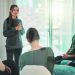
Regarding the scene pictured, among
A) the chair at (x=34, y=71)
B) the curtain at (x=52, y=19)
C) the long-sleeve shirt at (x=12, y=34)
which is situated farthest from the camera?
the curtain at (x=52, y=19)

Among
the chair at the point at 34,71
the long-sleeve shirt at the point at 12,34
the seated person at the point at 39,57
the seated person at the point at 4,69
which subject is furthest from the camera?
the long-sleeve shirt at the point at 12,34

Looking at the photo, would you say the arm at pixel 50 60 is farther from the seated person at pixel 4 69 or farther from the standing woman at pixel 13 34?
the standing woman at pixel 13 34

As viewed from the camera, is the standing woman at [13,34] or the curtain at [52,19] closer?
the standing woman at [13,34]

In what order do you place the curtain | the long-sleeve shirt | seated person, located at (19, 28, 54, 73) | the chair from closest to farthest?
the chair → seated person, located at (19, 28, 54, 73) → the long-sleeve shirt → the curtain

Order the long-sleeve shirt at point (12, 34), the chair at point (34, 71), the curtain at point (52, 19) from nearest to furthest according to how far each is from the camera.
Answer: the chair at point (34, 71), the long-sleeve shirt at point (12, 34), the curtain at point (52, 19)

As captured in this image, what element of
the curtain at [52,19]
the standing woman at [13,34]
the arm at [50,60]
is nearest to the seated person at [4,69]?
the arm at [50,60]

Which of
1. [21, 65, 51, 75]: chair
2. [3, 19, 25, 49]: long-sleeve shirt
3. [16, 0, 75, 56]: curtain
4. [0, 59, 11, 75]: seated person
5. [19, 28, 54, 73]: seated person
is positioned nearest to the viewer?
[21, 65, 51, 75]: chair

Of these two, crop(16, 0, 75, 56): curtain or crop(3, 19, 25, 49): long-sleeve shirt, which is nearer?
crop(3, 19, 25, 49): long-sleeve shirt

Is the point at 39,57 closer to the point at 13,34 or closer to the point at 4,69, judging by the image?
the point at 4,69

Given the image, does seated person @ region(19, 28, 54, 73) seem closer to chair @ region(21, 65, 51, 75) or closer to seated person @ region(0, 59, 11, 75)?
seated person @ region(0, 59, 11, 75)

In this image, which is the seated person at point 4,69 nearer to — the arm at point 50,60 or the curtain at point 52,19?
the arm at point 50,60

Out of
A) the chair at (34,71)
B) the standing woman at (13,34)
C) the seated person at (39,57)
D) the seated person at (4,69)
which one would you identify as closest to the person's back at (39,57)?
the seated person at (39,57)

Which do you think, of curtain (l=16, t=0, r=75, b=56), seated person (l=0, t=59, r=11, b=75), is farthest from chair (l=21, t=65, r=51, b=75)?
curtain (l=16, t=0, r=75, b=56)

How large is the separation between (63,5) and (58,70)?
2.14 meters
